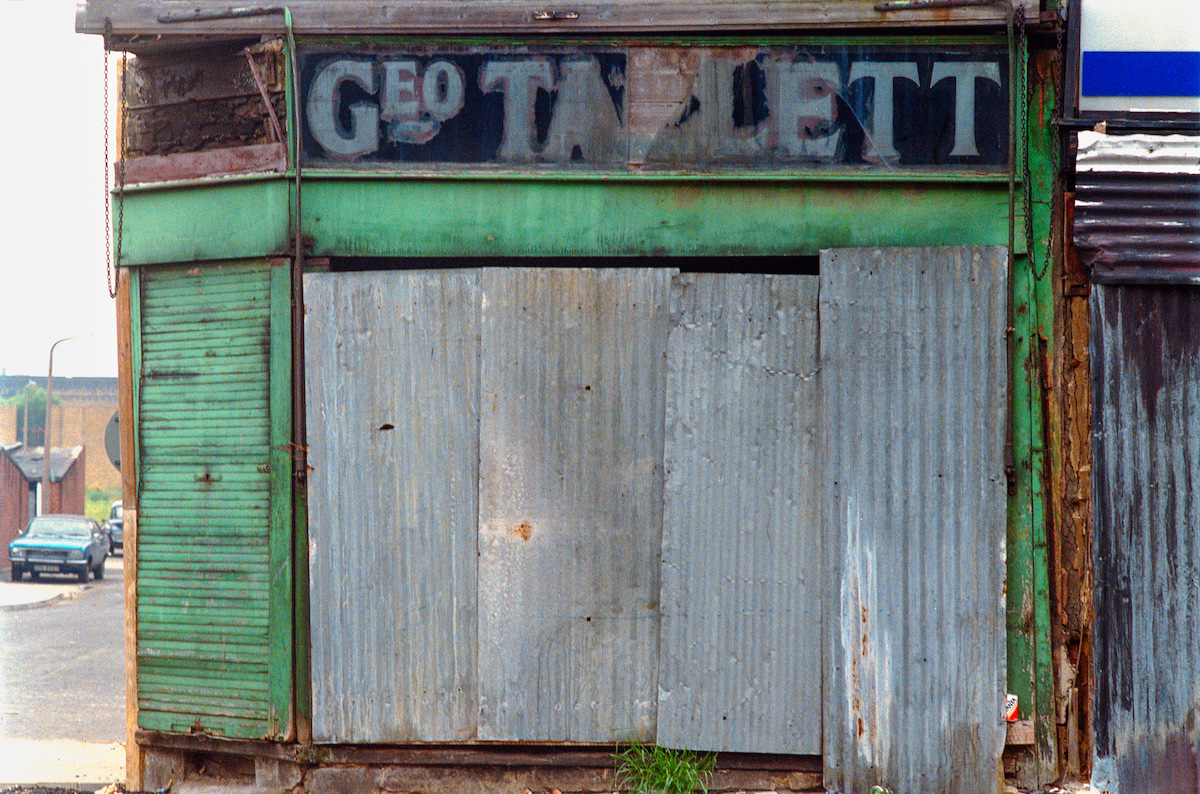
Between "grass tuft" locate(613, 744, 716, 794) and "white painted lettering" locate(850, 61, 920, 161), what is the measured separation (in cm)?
381

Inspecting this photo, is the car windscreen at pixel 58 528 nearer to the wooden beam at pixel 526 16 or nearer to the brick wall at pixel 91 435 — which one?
the wooden beam at pixel 526 16

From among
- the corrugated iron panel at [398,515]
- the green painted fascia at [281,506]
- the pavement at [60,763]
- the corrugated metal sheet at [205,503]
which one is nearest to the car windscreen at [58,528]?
the pavement at [60,763]

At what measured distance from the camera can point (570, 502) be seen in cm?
560

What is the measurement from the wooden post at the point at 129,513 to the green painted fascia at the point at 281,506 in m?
1.00

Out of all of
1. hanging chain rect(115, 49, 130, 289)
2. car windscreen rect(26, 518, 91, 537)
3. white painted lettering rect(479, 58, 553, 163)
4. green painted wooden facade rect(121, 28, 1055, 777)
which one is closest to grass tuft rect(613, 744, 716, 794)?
green painted wooden facade rect(121, 28, 1055, 777)

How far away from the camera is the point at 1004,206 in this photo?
5621 mm

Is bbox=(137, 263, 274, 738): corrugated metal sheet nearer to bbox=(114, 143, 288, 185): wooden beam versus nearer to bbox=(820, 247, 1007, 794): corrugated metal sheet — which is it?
bbox=(114, 143, 288, 185): wooden beam

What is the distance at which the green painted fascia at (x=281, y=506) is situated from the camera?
18.7 feet

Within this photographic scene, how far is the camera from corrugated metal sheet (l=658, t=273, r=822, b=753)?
550cm

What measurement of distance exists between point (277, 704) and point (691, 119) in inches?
173

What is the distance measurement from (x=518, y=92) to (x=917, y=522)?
11.7 feet

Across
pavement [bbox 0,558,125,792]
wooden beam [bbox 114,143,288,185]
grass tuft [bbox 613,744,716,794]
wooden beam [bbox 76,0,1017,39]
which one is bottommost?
pavement [bbox 0,558,125,792]

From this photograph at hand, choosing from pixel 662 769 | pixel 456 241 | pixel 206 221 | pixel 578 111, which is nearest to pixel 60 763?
pixel 206 221

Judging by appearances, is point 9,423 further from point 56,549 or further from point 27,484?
point 56,549
